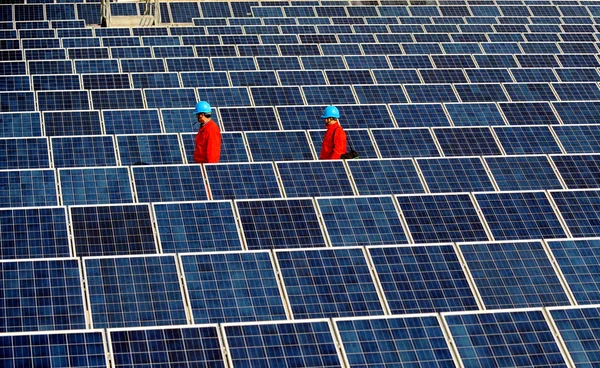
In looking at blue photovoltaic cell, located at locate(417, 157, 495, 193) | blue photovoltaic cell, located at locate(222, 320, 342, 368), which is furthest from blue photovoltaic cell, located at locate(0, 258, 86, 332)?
blue photovoltaic cell, located at locate(417, 157, 495, 193)

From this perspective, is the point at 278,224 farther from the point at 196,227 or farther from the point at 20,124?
the point at 20,124

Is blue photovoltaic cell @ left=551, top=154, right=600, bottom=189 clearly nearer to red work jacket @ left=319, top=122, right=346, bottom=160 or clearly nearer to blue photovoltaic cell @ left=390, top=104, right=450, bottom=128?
red work jacket @ left=319, top=122, right=346, bottom=160

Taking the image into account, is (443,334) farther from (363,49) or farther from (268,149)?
(363,49)

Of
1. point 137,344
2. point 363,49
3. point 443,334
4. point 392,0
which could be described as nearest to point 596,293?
point 443,334

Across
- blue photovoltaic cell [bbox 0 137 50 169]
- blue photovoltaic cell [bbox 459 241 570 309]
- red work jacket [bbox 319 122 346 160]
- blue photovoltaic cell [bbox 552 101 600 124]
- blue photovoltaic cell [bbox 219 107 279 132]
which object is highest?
blue photovoltaic cell [bbox 219 107 279 132]

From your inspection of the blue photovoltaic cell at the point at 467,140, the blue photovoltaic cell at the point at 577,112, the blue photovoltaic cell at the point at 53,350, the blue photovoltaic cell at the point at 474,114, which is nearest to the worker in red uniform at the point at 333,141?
the blue photovoltaic cell at the point at 467,140

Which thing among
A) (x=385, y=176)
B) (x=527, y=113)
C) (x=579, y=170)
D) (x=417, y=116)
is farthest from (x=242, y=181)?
(x=527, y=113)
